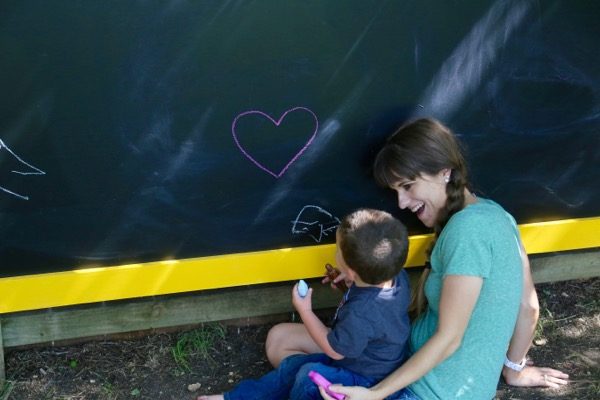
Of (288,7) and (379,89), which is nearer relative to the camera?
(288,7)

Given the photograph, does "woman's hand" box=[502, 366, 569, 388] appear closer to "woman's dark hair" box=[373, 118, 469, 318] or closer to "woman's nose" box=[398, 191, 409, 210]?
"woman's dark hair" box=[373, 118, 469, 318]

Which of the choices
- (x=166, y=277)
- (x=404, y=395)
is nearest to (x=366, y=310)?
(x=404, y=395)

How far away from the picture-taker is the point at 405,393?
2359 mm

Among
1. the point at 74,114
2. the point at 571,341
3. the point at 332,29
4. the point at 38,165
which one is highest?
the point at 332,29

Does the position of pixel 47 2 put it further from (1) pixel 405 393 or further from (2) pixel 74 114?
(1) pixel 405 393

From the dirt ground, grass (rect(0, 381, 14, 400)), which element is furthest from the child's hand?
grass (rect(0, 381, 14, 400))

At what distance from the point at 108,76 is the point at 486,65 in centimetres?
135

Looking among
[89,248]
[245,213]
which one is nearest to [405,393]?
[245,213]

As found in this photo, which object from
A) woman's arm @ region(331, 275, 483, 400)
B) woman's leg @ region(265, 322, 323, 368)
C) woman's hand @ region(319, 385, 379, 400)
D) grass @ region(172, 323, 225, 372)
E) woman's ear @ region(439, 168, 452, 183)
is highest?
woman's ear @ region(439, 168, 452, 183)

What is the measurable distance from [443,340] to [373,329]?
229 mm

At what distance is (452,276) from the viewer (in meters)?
2.23

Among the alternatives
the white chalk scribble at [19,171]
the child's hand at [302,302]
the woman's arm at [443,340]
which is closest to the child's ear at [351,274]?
the child's hand at [302,302]

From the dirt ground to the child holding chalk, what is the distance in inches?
20.2

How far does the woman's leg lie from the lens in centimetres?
273
